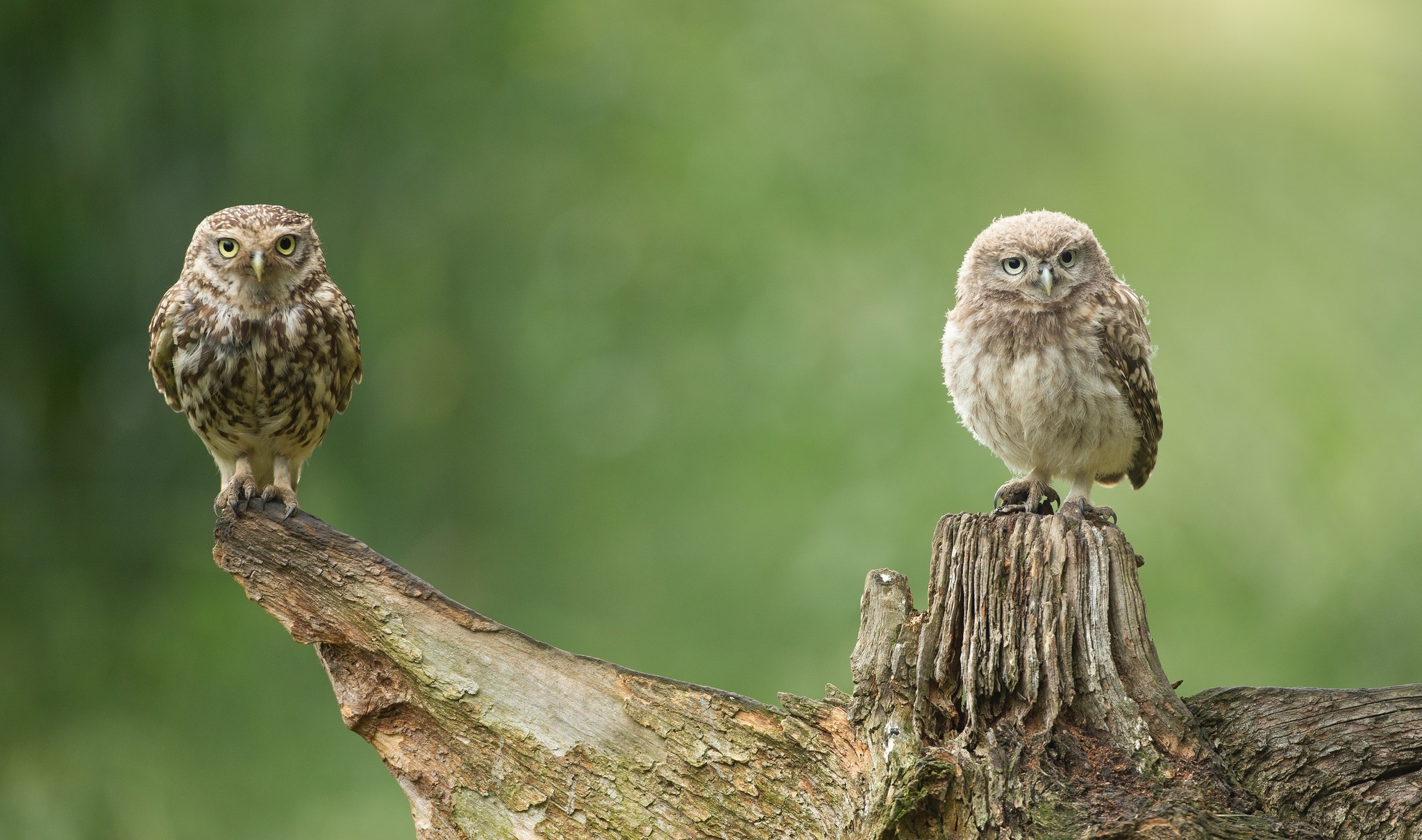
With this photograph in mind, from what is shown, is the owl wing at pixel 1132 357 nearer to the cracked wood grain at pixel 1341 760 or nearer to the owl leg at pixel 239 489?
the cracked wood grain at pixel 1341 760

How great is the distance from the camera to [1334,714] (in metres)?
2.36

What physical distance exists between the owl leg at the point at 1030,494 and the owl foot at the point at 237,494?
1.97m

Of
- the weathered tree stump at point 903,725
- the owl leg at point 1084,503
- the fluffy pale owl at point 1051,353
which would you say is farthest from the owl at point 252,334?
the owl leg at point 1084,503

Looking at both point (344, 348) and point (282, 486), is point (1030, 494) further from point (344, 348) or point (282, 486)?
point (282, 486)

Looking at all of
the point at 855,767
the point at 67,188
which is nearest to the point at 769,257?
the point at 67,188

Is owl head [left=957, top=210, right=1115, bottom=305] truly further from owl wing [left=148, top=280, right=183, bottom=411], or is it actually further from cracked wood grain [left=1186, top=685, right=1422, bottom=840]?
owl wing [left=148, top=280, right=183, bottom=411]

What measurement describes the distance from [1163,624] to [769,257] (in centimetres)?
241

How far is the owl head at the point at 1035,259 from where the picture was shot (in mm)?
3133

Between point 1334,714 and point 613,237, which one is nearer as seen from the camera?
point 1334,714

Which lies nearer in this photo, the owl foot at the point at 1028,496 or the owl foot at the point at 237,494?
the owl foot at the point at 237,494

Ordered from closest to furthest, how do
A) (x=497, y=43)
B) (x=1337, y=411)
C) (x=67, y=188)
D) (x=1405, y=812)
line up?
1. (x=1405, y=812)
2. (x=1337, y=411)
3. (x=67, y=188)
4. (x=497, y=43)

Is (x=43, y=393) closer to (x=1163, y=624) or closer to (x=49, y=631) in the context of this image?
(x=49, y=631)

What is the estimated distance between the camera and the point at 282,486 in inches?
128

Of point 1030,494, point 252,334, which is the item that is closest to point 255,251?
point 252,334
